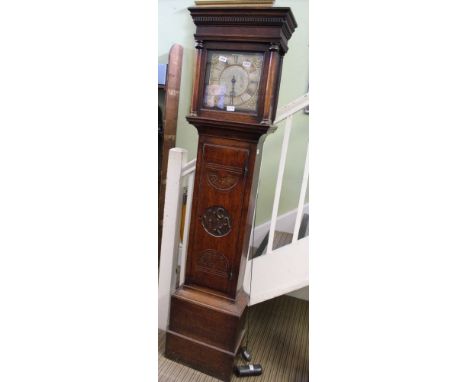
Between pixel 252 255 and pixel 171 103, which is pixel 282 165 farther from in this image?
pixel 171 103

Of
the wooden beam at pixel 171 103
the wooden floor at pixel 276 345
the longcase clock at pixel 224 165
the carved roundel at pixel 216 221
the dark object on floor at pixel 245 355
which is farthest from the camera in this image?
the wooden beam at pixel 171 103

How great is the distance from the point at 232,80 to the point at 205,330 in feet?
3.80

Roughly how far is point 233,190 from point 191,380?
3.10 ft

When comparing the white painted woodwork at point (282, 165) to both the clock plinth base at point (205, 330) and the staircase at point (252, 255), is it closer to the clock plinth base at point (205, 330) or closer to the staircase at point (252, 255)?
the staircase at point (252, 255)

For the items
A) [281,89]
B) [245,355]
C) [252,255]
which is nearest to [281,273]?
[252,255]

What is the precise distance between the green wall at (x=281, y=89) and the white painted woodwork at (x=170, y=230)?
89 cm

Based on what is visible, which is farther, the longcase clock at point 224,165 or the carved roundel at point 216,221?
the carved roundel at point 216,221

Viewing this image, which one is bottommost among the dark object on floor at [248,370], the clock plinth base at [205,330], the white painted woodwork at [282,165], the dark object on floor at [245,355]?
the dark object on floor at [248,370]

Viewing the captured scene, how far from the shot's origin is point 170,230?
162cm

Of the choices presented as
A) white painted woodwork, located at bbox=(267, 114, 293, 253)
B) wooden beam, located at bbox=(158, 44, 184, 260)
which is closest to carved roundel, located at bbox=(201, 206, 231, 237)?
white painted woodwork, located at bbox=(267, 114, 293, 253)

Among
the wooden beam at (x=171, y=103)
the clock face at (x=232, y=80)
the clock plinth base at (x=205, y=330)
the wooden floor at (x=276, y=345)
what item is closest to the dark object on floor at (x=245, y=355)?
the wooden floor at (x=276, y=345)

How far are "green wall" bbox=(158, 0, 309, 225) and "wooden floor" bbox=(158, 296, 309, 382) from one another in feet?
2.17

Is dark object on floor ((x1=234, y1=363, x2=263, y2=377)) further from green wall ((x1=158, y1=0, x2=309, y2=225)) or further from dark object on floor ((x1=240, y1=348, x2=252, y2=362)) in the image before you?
green wall ((x1=158, y1=0, x2=309, y2=225))

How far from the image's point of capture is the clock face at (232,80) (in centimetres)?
122
